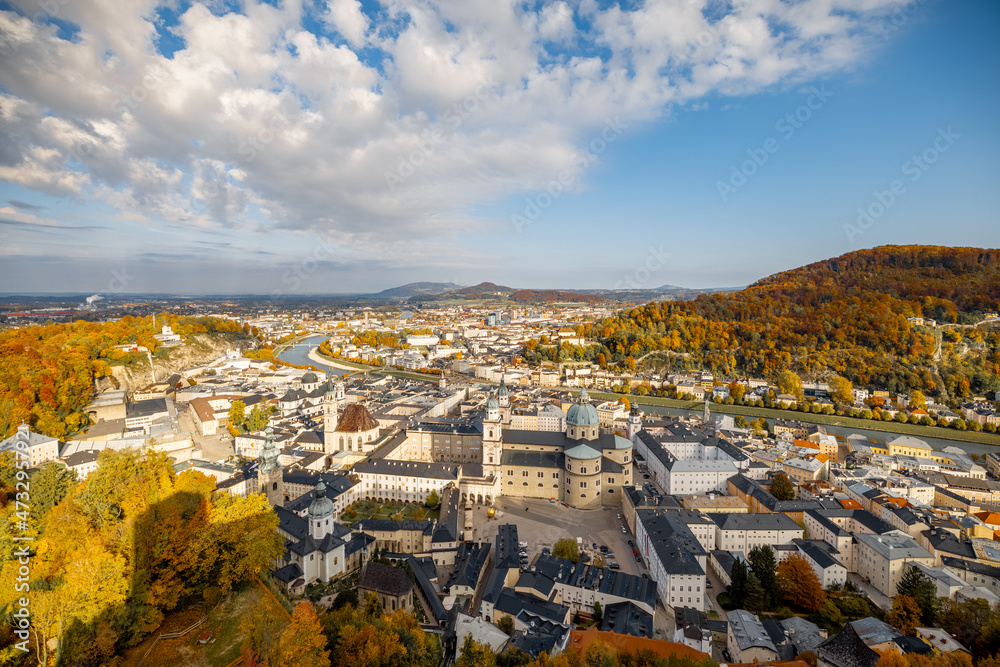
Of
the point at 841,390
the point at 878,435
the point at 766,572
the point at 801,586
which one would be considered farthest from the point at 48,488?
the point at 841,390

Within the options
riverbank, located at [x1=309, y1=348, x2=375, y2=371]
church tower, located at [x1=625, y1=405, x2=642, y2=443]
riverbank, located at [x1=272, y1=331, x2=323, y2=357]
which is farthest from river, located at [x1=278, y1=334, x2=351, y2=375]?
church tower, located at [x1=625, y1=405, x2=642, y2=443]

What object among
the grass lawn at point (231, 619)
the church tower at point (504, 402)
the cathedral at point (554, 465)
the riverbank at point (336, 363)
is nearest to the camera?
the grass lawn at point (231, 619)

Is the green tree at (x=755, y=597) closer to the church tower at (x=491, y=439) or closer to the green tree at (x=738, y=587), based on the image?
the green tree at (x=738, y=587)

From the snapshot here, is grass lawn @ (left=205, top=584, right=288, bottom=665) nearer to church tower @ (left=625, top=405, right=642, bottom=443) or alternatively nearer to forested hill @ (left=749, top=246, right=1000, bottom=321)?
church tower @ (left=625, top=405, right=642, bottom=443)

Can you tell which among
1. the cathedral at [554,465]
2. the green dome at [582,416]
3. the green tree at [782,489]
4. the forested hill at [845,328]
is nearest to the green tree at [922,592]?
the green tree at [782,489]

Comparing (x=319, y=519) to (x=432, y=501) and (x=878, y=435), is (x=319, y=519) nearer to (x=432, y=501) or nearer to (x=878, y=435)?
(x=432, y=501)

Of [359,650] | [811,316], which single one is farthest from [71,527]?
[811,316]
